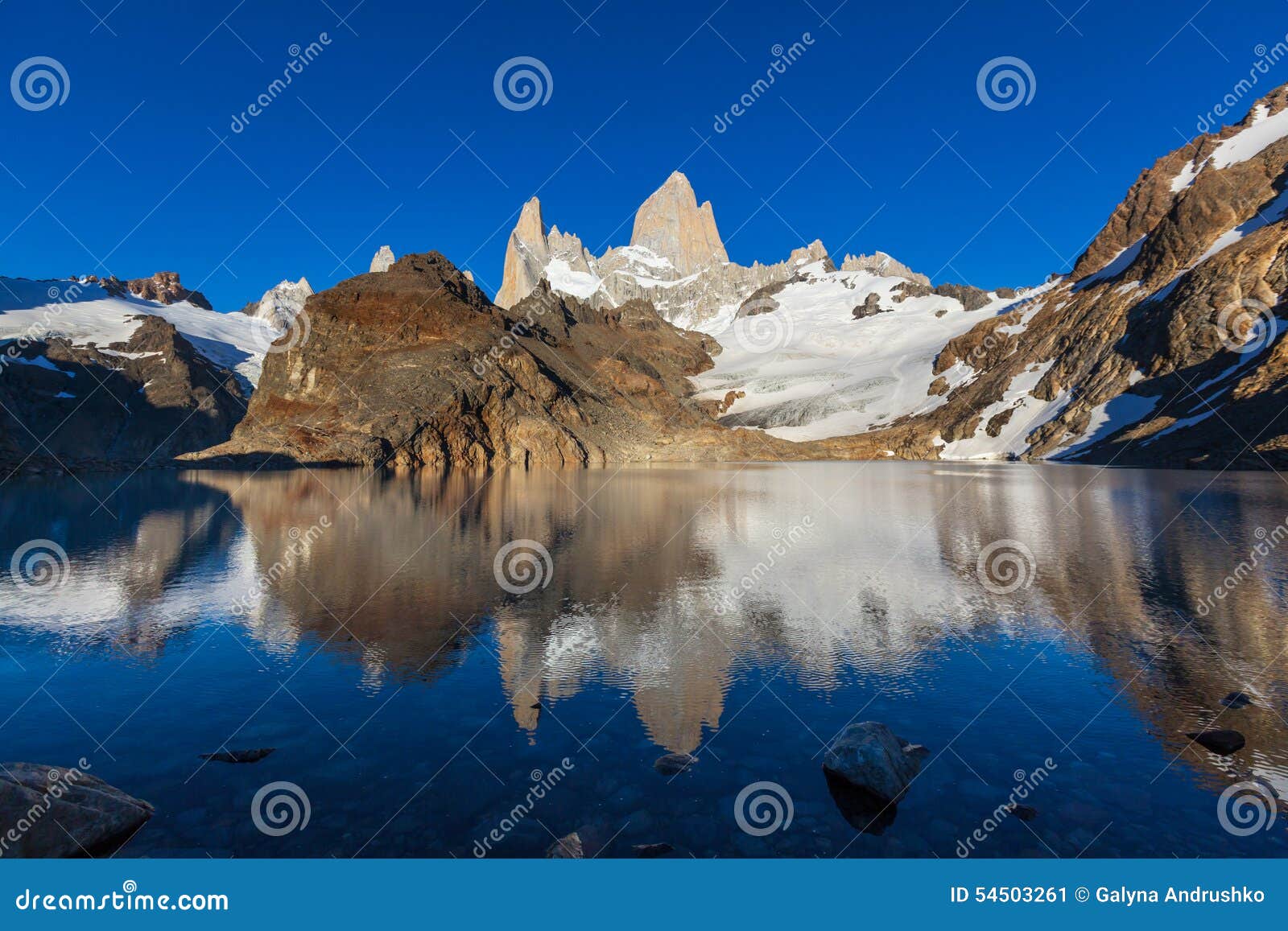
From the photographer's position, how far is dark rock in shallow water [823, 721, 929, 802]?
27.7 ft

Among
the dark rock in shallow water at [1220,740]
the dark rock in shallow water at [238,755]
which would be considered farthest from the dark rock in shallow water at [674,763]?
the dark rock in shallow water at [1220,740]

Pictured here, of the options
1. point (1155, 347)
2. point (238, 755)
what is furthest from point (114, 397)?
point (1155, 347)

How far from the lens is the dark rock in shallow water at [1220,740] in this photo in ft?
30.5

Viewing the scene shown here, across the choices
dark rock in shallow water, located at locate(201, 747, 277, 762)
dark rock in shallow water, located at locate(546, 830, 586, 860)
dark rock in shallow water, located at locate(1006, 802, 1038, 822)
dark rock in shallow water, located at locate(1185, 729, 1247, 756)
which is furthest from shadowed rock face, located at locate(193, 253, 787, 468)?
dark rock in shallow water, located at locate(1185, 729, 1247, 756)

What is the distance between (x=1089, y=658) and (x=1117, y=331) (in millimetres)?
143446

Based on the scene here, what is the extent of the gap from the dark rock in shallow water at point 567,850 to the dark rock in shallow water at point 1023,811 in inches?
208

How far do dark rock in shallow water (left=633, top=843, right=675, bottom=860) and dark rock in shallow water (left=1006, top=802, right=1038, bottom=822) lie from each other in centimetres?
430

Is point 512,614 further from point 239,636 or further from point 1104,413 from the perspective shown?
point 1104,413

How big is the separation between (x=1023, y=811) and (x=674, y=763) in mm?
4386

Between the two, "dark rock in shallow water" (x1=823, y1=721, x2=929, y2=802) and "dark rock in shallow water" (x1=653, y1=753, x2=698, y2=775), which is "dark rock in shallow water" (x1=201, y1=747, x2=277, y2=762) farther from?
"dark rock in shallow water" (x1=823, y1=721, x2=929, y2=802)

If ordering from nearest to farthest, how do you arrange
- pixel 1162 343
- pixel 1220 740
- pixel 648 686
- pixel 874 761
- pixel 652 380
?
pixel 874 761 < pixel 1220 740 < pixel 648 686 < pixel 1162 343 < pixel 652 380

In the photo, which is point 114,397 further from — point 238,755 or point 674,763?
point 674,763

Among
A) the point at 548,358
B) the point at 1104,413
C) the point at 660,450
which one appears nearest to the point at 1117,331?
the point at 1104,413

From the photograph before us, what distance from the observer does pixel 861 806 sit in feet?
26.8
